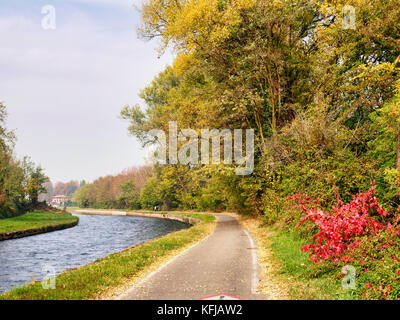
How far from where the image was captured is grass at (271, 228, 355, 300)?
20.4 feet

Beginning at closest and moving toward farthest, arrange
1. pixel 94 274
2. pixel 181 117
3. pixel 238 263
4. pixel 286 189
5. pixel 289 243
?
pixel 94 274 < pixel 238 263 < pixel 289 243 < pixel 286 189 < pixel 181 117

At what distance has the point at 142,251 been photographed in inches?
504

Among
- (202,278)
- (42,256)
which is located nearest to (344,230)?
(202,278)

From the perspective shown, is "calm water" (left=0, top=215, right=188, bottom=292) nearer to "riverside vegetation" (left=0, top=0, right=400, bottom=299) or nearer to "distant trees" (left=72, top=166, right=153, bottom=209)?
"riverside vegetation" (left=0, top=0, right=400, bottom=299)

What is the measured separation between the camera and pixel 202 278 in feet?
26.9

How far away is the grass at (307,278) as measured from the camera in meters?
6.21

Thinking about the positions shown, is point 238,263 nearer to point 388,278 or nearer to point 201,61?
point 388,278

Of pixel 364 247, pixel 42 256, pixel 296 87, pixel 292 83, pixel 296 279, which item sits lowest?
pixel 42 256

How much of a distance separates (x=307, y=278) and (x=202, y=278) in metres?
2.57

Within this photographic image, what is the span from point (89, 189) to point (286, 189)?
311 feet

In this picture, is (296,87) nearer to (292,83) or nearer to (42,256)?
(292,83)

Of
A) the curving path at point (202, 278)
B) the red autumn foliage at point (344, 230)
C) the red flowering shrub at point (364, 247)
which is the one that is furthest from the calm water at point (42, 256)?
the red flowering shrub at point (364, 247)

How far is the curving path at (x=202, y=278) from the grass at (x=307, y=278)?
82cm
